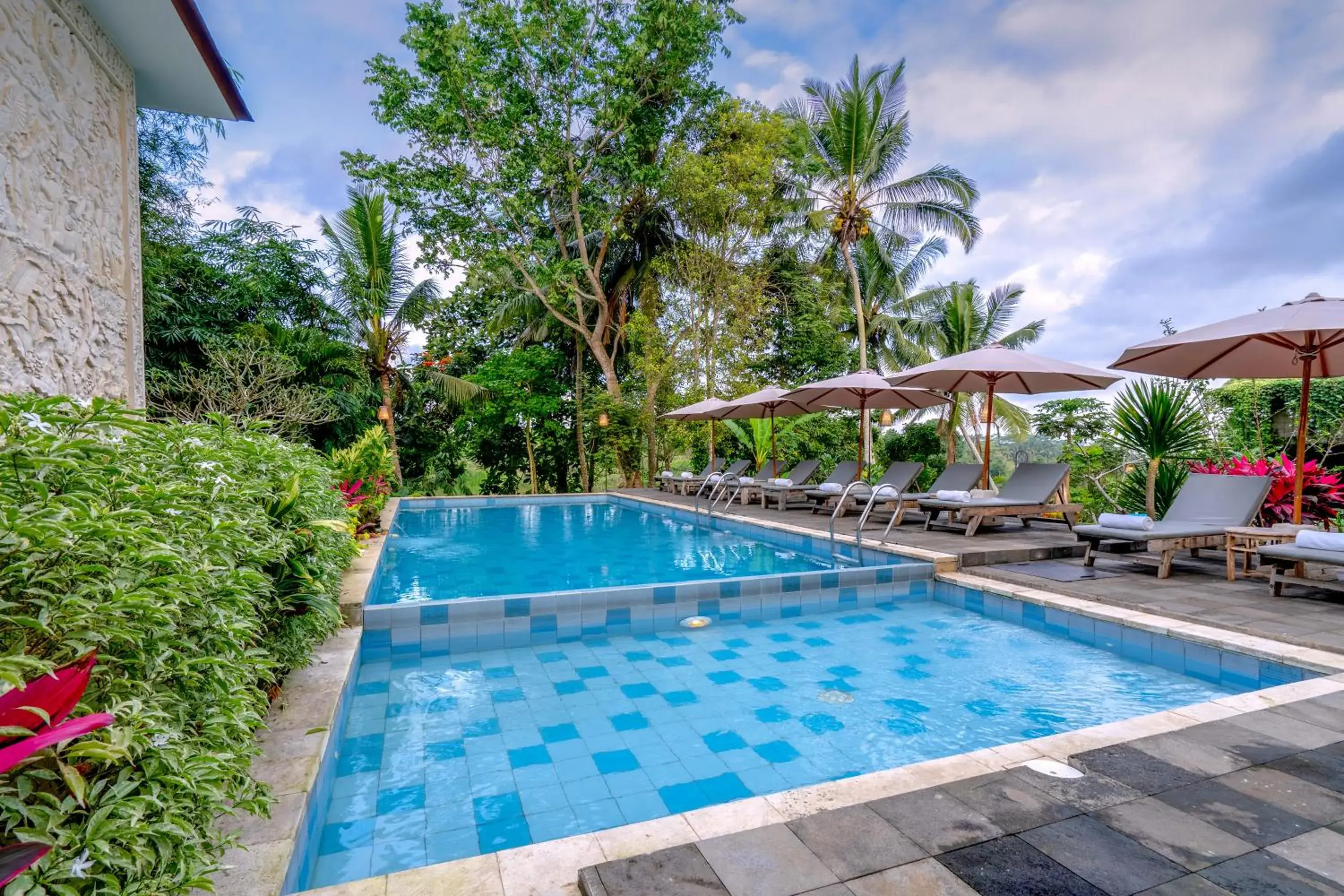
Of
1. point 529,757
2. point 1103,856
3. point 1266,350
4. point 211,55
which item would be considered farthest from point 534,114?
point 1103,856

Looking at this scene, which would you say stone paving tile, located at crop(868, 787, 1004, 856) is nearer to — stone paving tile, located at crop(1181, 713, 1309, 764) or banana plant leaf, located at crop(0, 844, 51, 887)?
stone paving tile, located at crop(1181, 713, 1309, 764)

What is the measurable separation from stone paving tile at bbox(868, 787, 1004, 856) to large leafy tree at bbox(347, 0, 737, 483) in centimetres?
1447

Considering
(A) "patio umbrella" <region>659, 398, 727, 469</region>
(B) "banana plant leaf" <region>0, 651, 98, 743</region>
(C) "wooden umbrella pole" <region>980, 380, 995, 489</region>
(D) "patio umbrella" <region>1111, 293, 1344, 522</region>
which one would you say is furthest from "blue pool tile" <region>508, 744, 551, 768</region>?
(A) "patio umbrella" <region>659, 398, 727, 469</region>

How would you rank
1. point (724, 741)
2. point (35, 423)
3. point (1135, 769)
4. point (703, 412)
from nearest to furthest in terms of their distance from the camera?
point (35, 423) < point (1135, 769) < point (724, 741) < point (703, 412)

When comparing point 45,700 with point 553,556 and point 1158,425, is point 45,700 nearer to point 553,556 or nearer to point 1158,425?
point 553,556

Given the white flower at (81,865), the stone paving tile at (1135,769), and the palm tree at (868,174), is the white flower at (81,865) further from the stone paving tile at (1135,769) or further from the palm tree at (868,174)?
the palm tree at (868,174)

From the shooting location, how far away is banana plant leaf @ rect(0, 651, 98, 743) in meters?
1.07

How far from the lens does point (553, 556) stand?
355 inches

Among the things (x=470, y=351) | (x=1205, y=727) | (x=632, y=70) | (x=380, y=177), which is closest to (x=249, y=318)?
(x=380, y=177)

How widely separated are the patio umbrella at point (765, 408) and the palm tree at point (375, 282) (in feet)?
26.1

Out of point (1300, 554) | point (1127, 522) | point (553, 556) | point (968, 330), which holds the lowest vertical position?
point (553, 556)

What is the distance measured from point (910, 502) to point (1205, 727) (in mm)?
6889

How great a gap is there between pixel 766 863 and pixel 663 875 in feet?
1.04

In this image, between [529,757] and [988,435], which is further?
[988,435]
